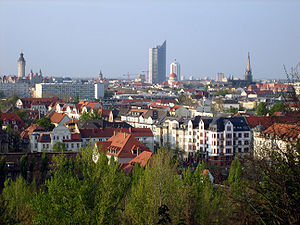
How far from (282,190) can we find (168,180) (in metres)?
8.97

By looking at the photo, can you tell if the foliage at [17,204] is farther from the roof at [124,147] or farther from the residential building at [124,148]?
the roof at [124,147]

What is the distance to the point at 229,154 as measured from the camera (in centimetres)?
4653

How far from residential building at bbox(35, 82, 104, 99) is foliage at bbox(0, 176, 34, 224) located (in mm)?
110360

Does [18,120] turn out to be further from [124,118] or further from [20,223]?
[20,223]

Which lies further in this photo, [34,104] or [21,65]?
[21,65]

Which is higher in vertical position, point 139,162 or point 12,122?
point 12,122

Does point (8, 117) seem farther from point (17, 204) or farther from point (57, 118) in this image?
point (17, 204)

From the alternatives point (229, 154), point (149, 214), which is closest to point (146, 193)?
point (149, 214)

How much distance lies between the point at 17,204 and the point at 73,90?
120541 millimetres

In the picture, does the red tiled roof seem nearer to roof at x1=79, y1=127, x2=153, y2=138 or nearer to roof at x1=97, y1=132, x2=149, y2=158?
roof at x1=79, y1=127, x2=153, y2=138

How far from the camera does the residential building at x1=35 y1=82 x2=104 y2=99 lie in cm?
13612

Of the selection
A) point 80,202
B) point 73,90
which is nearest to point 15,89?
point 73,90

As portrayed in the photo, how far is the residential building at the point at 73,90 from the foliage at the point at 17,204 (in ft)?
362

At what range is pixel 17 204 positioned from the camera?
21750mm
